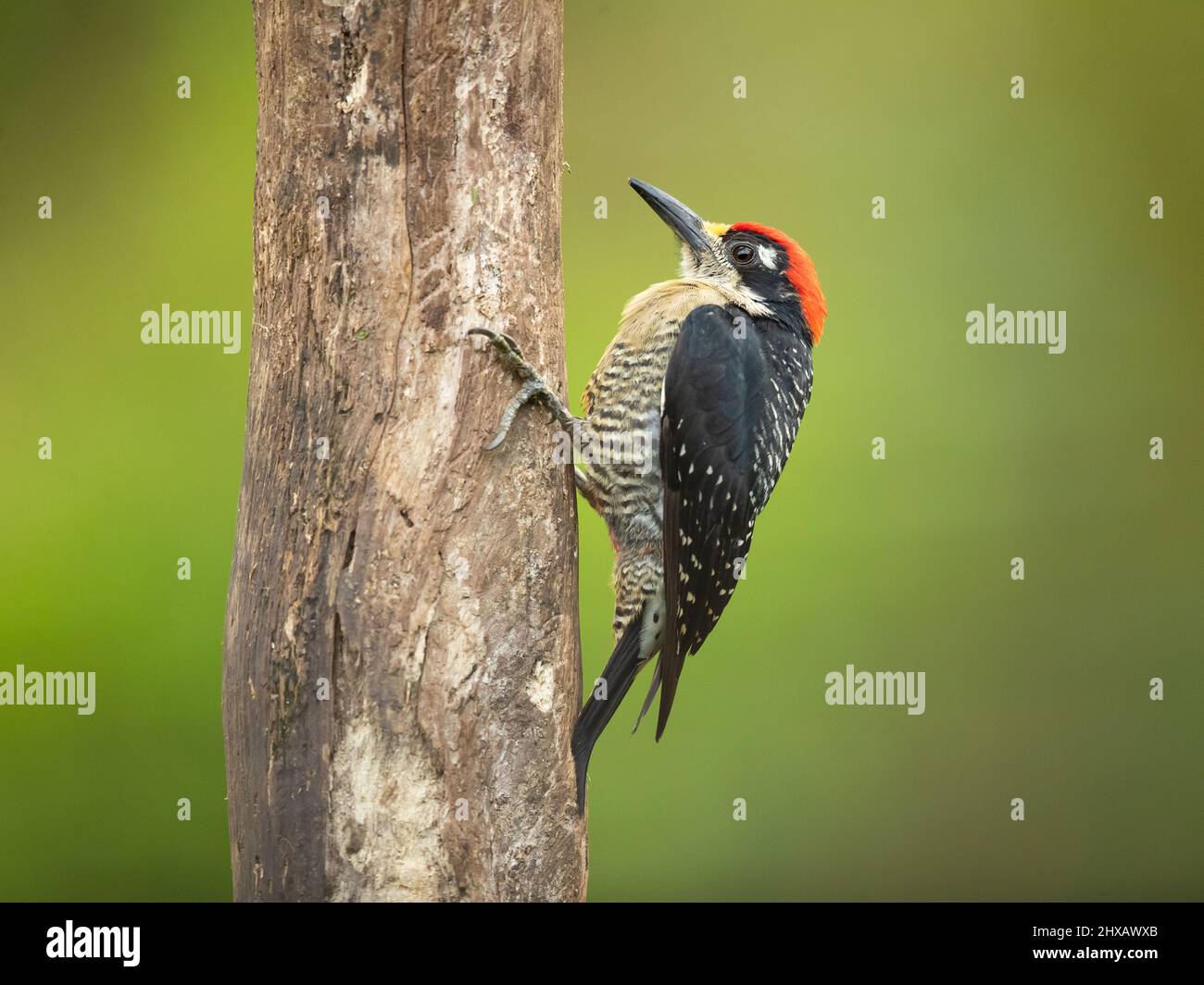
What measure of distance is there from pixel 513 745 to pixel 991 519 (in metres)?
3.17

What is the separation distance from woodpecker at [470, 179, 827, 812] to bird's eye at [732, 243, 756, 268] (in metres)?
0.09

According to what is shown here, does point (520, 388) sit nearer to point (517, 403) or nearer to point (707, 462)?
point (517, 403)

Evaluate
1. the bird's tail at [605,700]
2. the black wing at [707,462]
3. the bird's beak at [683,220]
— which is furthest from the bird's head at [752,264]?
the bird's tail at [605,700]

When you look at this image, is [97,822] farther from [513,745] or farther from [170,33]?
[170,33]

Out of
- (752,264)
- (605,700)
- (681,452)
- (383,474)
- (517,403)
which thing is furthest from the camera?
(752,264)

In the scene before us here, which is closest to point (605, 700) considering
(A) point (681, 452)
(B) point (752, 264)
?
(A) point (681, 452)

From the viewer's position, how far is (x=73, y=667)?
4395mm

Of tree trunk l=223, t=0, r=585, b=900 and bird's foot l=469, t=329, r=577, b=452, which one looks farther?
bird's foot l=469, t=329, r=577, b=452

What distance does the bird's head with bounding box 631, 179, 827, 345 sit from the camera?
325 cm

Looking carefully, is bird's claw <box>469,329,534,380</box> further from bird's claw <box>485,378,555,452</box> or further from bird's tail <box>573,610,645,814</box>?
bird's tail <box>573,610,645,814</box>

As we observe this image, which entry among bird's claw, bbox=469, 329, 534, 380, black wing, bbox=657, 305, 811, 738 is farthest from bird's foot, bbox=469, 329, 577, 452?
black wing, bbox=657, 305, 811, 738

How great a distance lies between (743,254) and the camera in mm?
3283

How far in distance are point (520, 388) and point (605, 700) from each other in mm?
797

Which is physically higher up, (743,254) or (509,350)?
(743,254)
